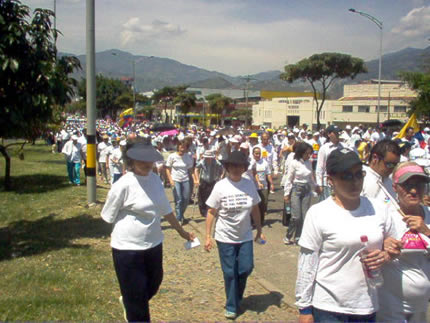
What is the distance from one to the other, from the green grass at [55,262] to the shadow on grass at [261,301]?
143cm

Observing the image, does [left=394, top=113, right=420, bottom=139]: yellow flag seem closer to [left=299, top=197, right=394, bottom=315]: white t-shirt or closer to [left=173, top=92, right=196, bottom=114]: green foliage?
[left=299, top=197, right=394, bottom=315]: white t-shirt

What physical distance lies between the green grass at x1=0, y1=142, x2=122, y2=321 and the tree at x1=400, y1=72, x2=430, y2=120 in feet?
89.5

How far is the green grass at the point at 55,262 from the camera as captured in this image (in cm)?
470

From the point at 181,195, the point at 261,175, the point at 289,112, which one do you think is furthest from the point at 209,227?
the point at 289,112

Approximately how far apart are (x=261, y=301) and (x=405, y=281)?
2.60 meters

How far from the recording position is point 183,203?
9117 millimetres

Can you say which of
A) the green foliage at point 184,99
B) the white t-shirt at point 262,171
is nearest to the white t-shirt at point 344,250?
the white t-shirt at point 262,171

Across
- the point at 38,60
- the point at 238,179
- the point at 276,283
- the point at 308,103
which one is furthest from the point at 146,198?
the point at 308,103

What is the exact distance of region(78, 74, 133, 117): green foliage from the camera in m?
66.8

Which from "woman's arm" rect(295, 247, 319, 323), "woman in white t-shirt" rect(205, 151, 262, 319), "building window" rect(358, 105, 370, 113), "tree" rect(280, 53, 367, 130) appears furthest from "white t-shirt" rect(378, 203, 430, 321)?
"building window" rect(358, 105, 370, 113)

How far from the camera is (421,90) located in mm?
33594

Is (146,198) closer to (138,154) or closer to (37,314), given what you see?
(138,154)

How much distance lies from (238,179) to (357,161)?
222 cm

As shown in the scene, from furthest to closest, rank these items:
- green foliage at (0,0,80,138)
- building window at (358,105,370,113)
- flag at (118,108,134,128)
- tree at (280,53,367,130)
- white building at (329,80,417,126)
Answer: building window at (358,105,370,113), white building at (329,80,417,126), tree at (280,53,367,130), flag at (118,108,134,128), green foliage at (0,0,80,138)
